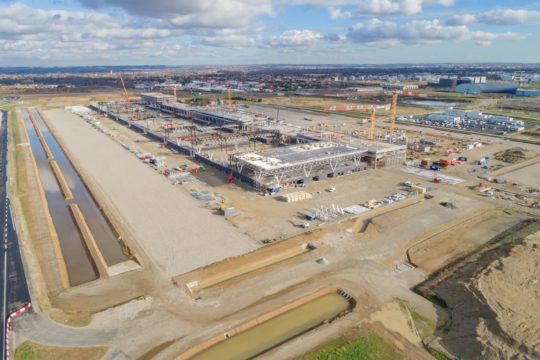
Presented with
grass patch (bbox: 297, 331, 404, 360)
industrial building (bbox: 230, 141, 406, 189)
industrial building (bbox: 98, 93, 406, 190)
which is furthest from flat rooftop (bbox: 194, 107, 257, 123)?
grass patch (bbox: 297, 331, 404, 360)

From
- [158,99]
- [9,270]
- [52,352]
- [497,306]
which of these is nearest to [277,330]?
[52,352]

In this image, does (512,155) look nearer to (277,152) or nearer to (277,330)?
(277,152)

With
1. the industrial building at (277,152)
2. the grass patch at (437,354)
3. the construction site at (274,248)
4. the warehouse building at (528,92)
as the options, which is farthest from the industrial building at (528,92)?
the grass patch at (437,354)

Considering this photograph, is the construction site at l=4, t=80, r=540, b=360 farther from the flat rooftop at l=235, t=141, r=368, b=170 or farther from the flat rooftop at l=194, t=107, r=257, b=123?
the flat rooftop at l=194, t=107, r=257, b=123

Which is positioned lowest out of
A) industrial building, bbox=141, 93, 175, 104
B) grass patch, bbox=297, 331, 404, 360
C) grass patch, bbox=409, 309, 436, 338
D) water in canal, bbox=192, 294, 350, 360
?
water in canal, bbox=192, 294, 350, 360

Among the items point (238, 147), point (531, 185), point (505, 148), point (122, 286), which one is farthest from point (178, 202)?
point (505, 148)
